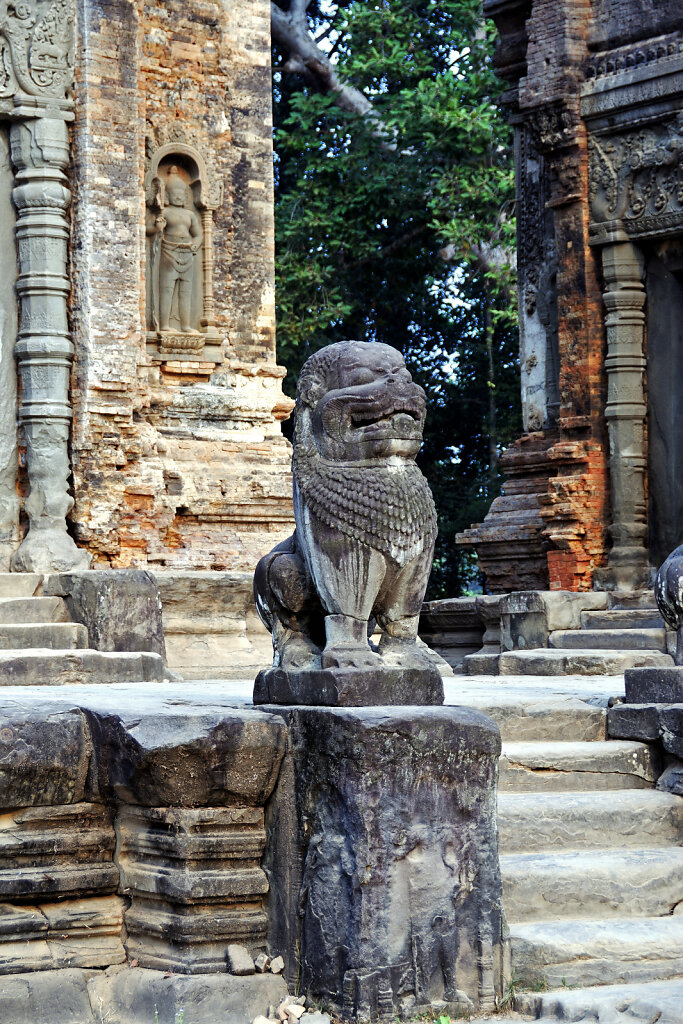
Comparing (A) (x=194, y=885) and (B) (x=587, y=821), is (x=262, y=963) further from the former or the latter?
(B) (x=587, y=821)

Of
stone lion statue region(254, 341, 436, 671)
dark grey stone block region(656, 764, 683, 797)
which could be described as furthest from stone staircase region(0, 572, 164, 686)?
dark grey stone block region(656, 764, 683, 797)

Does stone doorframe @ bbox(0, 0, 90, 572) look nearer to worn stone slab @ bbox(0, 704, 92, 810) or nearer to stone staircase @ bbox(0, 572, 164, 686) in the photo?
stone staircase @ bbox(0, 572, 164, 686)

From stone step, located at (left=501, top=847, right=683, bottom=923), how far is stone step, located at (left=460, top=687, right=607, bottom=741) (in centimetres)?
89

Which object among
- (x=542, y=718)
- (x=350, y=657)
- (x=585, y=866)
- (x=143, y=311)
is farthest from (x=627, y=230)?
(x=350, y=657)

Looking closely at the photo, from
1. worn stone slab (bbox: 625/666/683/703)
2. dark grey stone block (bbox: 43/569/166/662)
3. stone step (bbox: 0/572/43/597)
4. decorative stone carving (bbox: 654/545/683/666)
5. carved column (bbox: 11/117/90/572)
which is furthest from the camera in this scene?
carved column (bbox: 11/117/90/572)

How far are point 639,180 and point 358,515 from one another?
911 cm

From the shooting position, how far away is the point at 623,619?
12.1 meters

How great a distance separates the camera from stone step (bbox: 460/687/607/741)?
19.9ft

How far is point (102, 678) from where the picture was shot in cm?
800

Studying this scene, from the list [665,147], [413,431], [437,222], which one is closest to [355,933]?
[413,431]

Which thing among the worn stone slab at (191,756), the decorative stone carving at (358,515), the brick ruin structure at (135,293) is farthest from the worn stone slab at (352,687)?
the brick ruin structure at (135,293)

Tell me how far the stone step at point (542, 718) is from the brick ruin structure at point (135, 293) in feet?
15.6

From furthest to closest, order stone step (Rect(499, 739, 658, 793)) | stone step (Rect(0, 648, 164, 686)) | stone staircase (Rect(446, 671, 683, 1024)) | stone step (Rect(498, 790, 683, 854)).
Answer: stone step (Rect(0, 648, 164, 686)), stone step (Rect(499, 739, 658, 793)), stone step (Rect(498, 790, 683, 854)), stone staircase (Rect(446, 671, 683, 1024))

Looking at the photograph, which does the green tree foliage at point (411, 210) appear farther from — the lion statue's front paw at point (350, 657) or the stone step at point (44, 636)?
the lion statue's front paw at point (350, 657)
